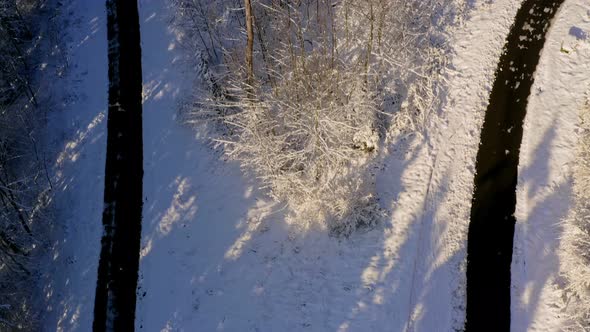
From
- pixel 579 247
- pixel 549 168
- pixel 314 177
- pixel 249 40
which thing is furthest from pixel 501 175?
pixel 249 40

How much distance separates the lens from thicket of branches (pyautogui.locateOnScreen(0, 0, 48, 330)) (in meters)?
15.8

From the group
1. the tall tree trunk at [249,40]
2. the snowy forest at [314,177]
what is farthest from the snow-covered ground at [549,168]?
the tall tree trunk at [249,40]

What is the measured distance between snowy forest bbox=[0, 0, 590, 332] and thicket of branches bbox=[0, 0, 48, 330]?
91 mm

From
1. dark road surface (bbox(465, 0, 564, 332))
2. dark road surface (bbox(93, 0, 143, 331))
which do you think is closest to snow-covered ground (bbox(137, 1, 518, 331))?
dark road surface (bbox(465, 0, 564, 332))

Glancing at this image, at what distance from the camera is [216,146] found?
56.8 feet

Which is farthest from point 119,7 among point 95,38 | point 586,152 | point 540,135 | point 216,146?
point 586,152

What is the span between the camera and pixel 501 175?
15.4 metres

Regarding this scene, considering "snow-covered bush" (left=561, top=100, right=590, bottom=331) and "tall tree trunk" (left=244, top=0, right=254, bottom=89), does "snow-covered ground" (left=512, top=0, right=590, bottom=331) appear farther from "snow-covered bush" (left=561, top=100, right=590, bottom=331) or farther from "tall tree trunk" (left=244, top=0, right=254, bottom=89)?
"tall tree trunk" (left=244, top=0, right=254, bottom=89)

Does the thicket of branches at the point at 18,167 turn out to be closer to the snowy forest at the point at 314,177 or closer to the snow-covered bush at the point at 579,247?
the snowy forest at the point at 314,177

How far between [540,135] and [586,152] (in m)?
1.49

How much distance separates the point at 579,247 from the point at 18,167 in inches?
814

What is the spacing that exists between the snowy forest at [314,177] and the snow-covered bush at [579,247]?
6cm

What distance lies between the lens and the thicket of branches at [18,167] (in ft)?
51.8

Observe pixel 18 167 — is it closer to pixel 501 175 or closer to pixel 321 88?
pixel 321 88
